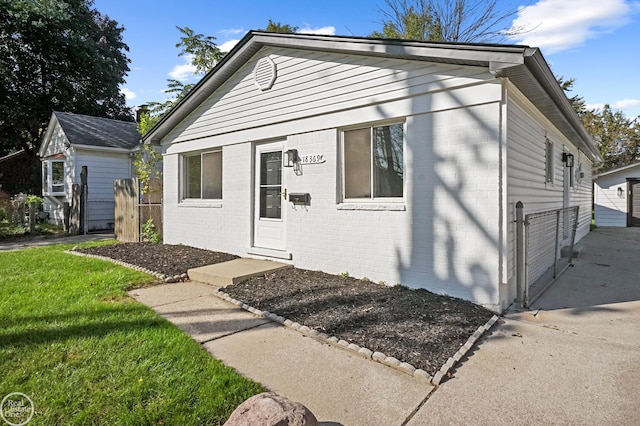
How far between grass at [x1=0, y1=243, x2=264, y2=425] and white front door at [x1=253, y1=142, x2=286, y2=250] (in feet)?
9.25

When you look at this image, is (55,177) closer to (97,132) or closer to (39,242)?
(97,132)

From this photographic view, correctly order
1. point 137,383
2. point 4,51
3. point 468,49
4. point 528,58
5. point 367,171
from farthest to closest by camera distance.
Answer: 1. point 4,51
2. point 367,171
3. point 468,49
4. point 528,58
5. point 137,383

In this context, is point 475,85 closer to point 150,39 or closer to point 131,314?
point 131,314

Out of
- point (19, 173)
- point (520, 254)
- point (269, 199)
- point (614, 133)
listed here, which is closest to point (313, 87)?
point (269, 199)

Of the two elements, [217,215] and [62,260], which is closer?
[62,260]

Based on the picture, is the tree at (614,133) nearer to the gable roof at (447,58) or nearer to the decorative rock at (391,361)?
the gable roof at (447,58)

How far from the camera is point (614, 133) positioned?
26.7 metres

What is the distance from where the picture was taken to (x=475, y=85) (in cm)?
444

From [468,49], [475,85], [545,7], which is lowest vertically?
[475,85]

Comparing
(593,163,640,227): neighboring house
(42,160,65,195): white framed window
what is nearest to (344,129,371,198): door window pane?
(42,160,65,195): white framed window

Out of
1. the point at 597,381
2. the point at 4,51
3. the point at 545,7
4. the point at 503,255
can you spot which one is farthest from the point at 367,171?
the point at 4,51

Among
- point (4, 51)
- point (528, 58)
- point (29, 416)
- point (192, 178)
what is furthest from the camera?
point (4, 51)

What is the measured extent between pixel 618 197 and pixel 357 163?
1738 centimetres

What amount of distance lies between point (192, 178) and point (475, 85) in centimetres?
676
